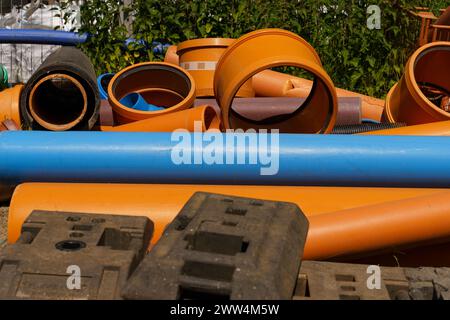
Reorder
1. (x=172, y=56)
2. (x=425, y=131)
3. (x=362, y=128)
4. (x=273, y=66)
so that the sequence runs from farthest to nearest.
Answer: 1. (x=172, y=56)
2. (x=362, y=128)
3. (x=273, y=66)
4. (x=425, y=131)

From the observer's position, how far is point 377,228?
246 cm

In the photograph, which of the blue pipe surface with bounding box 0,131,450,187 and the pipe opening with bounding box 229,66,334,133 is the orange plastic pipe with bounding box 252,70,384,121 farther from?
the blue pipe surface with bounding box 0,131,450,187

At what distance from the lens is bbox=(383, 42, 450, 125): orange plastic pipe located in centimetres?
383

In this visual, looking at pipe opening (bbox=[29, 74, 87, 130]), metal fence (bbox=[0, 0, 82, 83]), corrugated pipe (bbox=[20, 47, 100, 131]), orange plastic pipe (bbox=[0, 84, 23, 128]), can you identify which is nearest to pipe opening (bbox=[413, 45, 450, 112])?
corrugated pipe (bbox=[20, 47, 100, 131])

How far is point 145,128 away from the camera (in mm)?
3766

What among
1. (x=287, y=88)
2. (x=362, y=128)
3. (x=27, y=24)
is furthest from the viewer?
(x=27, y=24)

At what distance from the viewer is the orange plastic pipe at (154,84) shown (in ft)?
14.1

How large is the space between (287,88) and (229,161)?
2.08 metres

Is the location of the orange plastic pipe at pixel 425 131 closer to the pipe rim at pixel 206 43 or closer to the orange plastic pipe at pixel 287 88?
the orange plastic pipe at pixel 287 88

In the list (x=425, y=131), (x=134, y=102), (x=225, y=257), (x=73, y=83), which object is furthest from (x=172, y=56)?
(x=225, y=257)

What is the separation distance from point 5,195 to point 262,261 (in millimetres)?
2038

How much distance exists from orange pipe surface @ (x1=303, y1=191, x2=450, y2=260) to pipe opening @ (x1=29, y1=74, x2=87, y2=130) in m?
1.93

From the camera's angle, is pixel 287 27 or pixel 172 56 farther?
pixel 287 27

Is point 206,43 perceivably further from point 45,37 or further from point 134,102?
point 45,37
